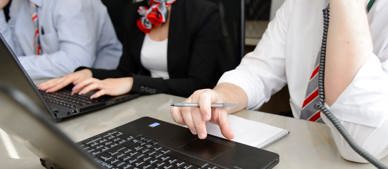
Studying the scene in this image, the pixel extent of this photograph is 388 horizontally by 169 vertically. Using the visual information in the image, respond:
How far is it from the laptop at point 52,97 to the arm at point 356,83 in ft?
1.78

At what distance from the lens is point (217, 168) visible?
0.55m

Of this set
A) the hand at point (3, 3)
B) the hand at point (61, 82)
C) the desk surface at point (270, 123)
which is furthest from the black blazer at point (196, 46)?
the hand at point (3, 3)

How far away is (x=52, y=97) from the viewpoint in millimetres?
1005

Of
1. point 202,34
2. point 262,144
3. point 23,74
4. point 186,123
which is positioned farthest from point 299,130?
point 202,34

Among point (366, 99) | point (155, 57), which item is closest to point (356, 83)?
point (366, 99)

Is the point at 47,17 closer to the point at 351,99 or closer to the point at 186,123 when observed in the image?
the point at 186,123

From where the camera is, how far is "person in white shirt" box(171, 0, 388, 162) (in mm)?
648

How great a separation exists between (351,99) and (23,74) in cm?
58

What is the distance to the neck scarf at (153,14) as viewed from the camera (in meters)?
1.47

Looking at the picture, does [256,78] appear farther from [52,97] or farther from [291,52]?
[52,97]

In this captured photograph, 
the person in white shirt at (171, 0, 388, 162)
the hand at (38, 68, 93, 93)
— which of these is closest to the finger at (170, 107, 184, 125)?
the person in white shirt at (171, 0, 388, 162)

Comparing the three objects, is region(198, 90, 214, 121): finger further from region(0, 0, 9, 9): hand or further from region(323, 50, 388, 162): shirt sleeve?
region(0, 0, 9, 9): hand

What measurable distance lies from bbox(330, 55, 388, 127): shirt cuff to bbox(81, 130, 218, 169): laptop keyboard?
28 cm

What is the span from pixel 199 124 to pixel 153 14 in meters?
0.88
